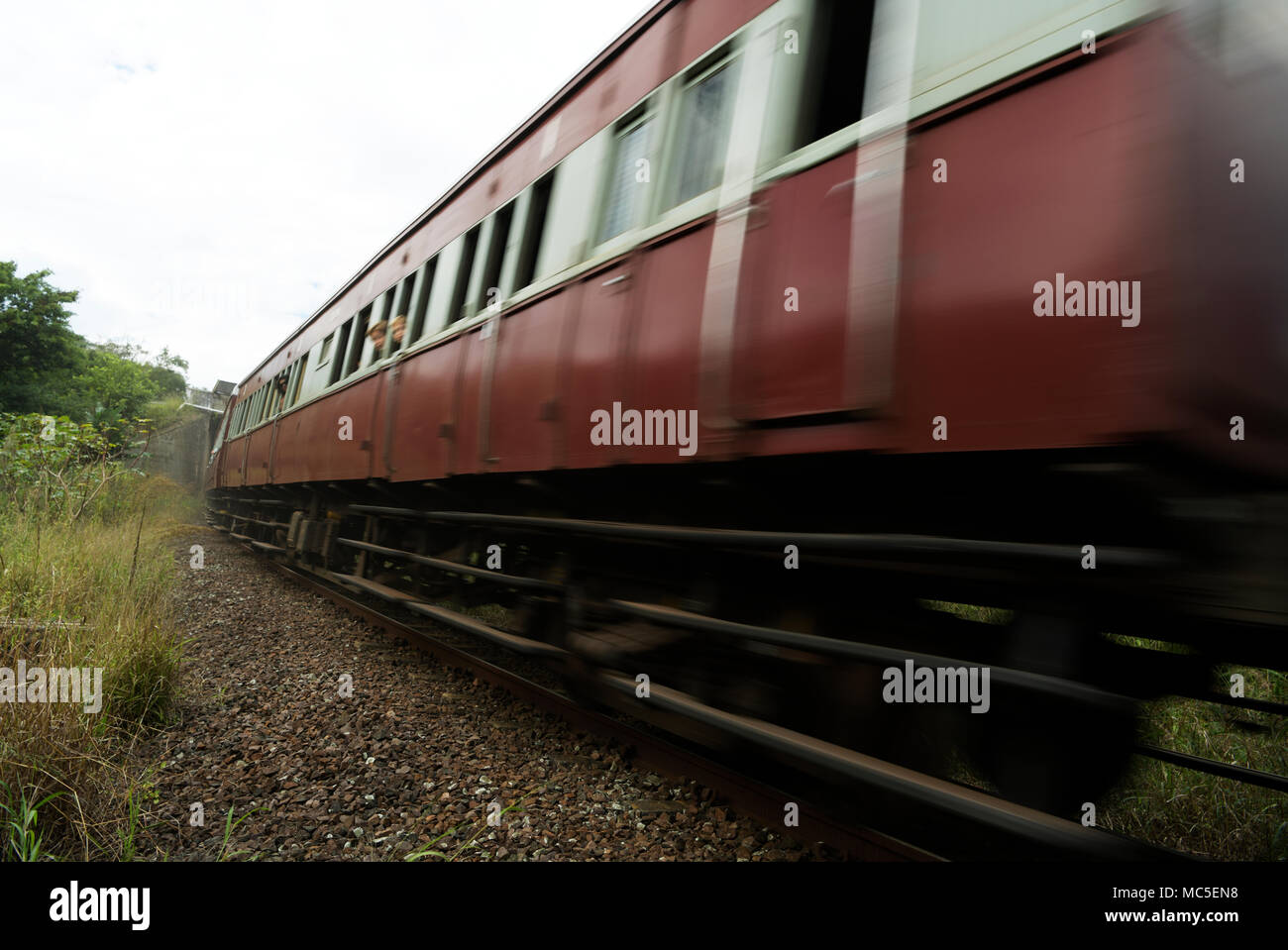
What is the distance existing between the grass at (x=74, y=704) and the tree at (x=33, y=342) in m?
24.5

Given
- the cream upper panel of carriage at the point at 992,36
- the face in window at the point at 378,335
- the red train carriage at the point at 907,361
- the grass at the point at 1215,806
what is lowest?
the grass at the point at 1215,806

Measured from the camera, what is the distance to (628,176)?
315 cm

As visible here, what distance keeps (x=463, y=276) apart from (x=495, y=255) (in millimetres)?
536

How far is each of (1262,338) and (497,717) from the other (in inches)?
138

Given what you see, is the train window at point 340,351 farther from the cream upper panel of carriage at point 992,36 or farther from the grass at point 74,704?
A: the cream upper panel of carriage at point 992,36

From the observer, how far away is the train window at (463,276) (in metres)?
4.67

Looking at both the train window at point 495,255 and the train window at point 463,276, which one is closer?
the train window at point 495,255

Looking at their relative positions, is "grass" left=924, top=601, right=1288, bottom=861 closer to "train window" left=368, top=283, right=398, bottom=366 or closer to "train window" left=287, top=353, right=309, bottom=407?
"train window" left=368, top=283, right=398, bottom=366

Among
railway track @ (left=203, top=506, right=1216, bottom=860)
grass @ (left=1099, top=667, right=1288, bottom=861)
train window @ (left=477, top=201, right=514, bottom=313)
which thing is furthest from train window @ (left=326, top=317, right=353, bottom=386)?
grass @ (left=1099, top=667, right=1288, bottom=861)

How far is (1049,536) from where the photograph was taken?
1.76 m

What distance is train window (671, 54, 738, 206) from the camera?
8.44ft

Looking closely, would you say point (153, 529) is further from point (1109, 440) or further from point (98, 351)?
point (98, 351)

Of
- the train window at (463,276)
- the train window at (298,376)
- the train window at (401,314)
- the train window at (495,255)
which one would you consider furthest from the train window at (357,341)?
the train window at (495,255)
